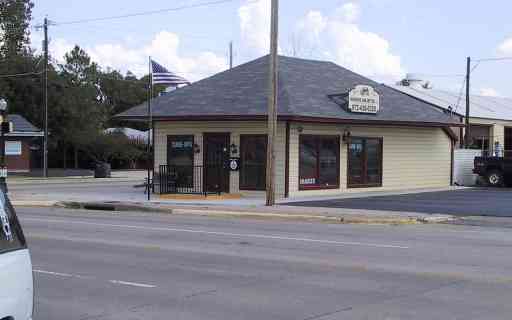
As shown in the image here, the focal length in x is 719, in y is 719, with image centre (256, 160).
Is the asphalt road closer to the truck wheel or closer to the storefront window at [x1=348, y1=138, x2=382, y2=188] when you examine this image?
the storefront window at [x1=348, y1=138, x2=382, y2=188]

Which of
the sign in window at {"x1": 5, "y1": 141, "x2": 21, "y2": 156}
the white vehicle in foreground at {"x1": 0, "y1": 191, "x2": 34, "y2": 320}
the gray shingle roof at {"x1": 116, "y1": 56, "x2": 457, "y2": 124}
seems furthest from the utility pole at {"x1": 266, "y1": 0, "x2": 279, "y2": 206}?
the sign in window at {"x1": 5, "y1": 141, "x2": 21, "y2": 156}

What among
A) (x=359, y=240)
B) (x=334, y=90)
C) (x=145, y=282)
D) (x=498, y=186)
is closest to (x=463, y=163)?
(x=498, y=186)

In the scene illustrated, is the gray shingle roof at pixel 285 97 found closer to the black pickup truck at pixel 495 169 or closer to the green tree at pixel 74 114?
the black pickup truck at pixel 495 169

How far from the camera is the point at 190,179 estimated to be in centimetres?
2803

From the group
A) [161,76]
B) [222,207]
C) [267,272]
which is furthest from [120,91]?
[267,272]

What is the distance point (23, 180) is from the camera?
4228 cm

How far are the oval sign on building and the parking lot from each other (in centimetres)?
370

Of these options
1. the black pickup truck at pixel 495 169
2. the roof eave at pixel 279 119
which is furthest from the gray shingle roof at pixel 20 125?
the black pickup truck at pixel 495 169

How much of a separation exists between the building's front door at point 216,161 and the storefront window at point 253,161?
2.19 ft

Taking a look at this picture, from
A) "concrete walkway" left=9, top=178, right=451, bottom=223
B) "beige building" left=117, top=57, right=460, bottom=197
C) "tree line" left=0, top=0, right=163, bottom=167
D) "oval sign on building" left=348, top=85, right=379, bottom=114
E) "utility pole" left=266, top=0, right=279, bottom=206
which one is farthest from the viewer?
"tree line" left=0, top=0, right=163, bottom=167

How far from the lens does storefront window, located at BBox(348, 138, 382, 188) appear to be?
94.6ft

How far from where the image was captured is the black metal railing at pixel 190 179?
90.1 ft

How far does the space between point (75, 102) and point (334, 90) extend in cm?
3061

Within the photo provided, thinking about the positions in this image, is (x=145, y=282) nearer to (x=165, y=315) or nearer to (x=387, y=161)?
(x=165, y=315)
